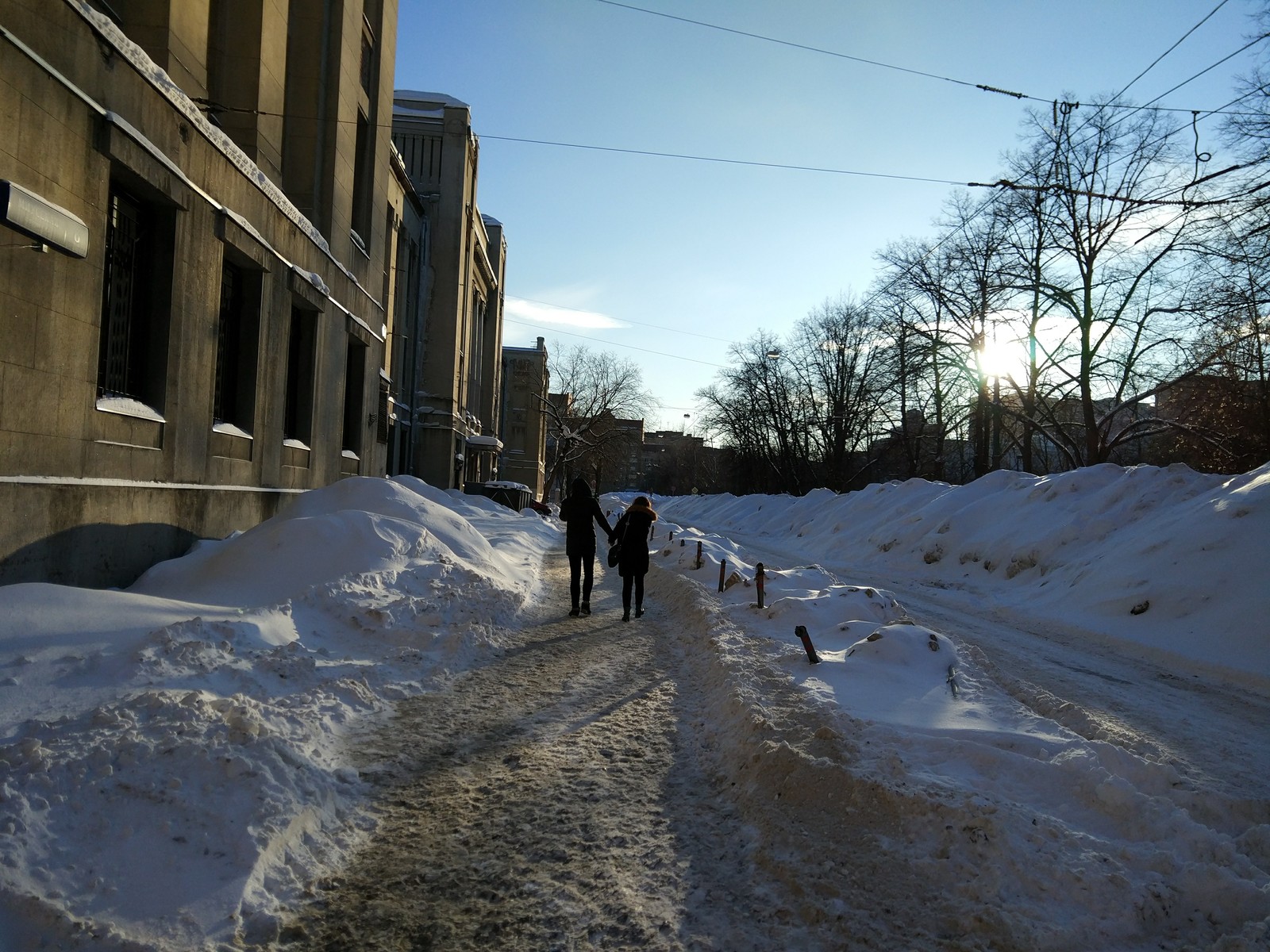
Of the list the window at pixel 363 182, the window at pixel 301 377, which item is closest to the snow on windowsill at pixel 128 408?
the window at pixel 301 377

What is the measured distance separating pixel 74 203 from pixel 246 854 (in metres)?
6.14

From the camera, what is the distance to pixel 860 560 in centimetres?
2302

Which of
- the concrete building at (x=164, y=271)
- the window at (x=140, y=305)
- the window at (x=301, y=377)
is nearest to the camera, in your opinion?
the concrete building at (x=164, y=271)

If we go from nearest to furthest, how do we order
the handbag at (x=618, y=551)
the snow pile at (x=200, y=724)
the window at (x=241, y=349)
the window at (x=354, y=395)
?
the snow pile at (x=200, y=724) → the handbag at (x=618, y=551) → the window at (x=241, y=349) → the window at (x=354, y=395)

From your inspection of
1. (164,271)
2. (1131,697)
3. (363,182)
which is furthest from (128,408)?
(363,182)

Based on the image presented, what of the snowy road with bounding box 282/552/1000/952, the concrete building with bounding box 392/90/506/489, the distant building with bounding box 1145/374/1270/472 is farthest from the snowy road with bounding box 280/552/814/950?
the concrete building with bounding box 392/90/506/489

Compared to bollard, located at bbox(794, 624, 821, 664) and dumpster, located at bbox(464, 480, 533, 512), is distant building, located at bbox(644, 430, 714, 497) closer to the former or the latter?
dumpster, located at bbox(464, 480, 533, 512)

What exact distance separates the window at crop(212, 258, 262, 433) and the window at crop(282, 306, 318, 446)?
2.65 metres

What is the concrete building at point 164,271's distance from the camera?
20.7ft

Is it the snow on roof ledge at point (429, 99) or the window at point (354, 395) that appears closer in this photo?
the window at point (354, 395)

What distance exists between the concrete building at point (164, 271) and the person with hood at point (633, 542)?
5.19m

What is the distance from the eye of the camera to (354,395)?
58.9 feet

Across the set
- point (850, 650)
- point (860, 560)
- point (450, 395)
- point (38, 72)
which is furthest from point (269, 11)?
point (450, 395)

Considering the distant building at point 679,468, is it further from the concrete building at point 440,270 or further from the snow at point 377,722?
the snow at point 377,722
